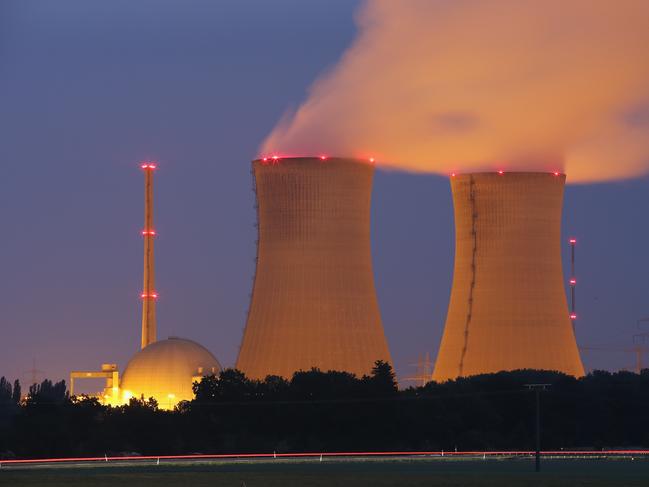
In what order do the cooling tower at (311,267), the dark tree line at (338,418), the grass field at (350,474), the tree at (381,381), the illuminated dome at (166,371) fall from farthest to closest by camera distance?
1. the illuminated dome at (166,371)
2. the tree at (381,381)
3. the cooling tower at (311,267)
4. the dark tree line at (338,418)
5. the grass field at (350,474)

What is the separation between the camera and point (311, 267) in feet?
218

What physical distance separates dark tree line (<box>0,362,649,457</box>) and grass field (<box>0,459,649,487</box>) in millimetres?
8181

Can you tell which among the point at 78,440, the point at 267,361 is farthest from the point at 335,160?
the point at 78,440

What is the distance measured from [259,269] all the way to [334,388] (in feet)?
16.1

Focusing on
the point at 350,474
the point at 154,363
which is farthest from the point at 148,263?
the point at 350,474

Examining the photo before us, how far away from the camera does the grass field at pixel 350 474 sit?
47094mm

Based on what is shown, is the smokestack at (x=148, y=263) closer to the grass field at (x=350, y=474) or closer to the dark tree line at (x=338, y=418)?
the dark tree line at (x=338, y=418)

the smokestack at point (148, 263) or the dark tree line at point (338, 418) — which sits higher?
the smokestack at point (148, 263)

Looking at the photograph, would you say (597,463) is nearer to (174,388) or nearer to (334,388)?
(334,388)

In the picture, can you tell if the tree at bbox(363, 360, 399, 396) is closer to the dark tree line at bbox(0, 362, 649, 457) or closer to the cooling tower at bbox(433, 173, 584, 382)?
the dark tree line at bbox(0, 362, 649, 457)

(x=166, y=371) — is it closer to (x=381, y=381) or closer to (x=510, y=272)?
(x=381, y=381)

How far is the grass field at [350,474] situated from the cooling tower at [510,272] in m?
12.3

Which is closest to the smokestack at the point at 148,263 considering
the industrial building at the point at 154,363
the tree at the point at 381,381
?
the industrial building at the point at 154,363

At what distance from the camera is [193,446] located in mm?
64938
